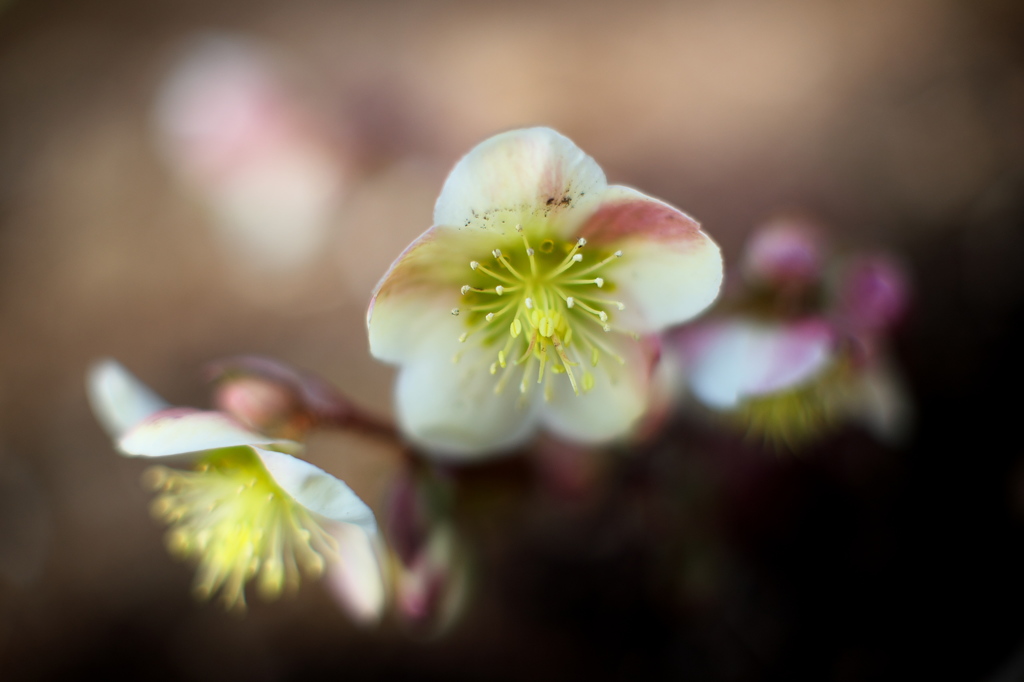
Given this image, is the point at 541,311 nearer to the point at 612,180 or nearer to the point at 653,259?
the point at 653,259

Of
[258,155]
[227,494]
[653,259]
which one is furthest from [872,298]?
[258,155]

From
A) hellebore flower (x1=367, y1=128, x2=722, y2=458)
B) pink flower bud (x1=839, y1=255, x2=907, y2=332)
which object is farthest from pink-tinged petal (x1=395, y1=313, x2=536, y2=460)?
pink flower bud (x1=839, y1=255, x2=907, y2=332)

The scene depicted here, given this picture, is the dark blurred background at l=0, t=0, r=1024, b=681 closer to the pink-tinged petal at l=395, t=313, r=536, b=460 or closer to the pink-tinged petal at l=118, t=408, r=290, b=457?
the pink-tinged petal at l=395, t=313, r=536, b=460

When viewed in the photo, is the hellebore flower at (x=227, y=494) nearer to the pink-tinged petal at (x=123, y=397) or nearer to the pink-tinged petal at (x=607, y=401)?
the pink-tinged petal at (x=123, y=397)

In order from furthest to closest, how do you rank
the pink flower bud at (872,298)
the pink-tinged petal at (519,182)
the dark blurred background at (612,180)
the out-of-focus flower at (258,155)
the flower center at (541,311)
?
the out-of-focus flower at (258,155), the dark blurred background at (612,180), the pink flower bud at (872,298), the flower center at (541,311), the pink-tinged petal at (519,182)

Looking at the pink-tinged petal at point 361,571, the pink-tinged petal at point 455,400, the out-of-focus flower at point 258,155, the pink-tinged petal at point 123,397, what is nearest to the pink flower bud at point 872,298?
the pink-tinged petal at point 455,400
